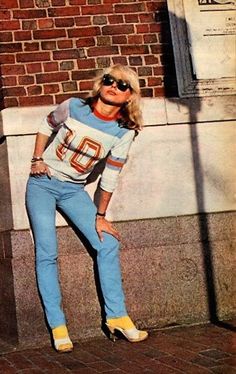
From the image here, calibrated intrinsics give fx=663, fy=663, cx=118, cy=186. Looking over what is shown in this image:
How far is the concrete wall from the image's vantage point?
5.66 metres

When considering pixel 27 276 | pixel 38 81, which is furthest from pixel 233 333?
pixel 38 81

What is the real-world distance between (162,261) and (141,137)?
3.70ft

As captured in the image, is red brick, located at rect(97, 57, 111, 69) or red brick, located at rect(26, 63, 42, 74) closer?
red brick, located at rect(26, 63, 42, 74)

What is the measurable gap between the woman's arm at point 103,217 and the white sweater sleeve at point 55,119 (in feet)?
2.11

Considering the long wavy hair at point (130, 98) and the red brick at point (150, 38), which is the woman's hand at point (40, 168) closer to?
the long wavy hair at point (130, 98)

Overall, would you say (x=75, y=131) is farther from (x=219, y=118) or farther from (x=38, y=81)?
(x=219, y=118)

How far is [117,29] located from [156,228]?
186 centimetres

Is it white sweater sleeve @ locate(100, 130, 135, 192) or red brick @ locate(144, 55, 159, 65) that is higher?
red brick @ locate(144, 55, 159, 65)

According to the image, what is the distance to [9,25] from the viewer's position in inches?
232

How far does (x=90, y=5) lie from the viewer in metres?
6.07

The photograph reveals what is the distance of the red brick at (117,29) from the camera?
19.9 ft

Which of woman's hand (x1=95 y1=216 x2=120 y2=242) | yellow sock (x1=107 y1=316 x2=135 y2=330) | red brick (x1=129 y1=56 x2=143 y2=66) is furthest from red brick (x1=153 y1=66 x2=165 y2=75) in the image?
yellow sock (x1=107 y1=316 x2=135 y2=330)

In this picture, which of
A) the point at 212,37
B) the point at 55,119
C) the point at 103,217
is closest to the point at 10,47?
the point at 55,119

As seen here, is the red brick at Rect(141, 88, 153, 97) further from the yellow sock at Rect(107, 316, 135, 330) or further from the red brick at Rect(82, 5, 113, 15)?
the yellow sock at Rect(107, 316, 135, 330)
